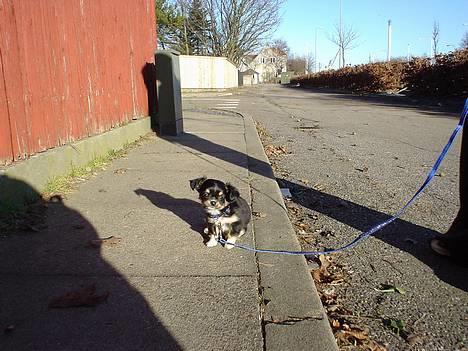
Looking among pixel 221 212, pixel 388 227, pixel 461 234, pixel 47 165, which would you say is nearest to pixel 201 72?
pixel 47 165

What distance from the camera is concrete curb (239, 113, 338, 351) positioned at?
2.23 metres

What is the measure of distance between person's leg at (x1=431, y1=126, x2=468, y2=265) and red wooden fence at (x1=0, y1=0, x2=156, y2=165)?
3914 mm

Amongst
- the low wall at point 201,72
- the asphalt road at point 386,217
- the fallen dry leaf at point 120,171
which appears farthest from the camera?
the low wall at point 201,72

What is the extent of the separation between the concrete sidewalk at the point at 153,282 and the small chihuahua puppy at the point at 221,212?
116 millimetres

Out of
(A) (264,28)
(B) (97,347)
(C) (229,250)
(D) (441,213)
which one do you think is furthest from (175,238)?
(A) (264,28)

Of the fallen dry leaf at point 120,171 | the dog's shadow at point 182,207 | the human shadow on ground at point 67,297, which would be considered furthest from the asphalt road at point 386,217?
the fallen dry leaf at point 120,171

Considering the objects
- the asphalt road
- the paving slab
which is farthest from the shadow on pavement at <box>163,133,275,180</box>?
the paving slab

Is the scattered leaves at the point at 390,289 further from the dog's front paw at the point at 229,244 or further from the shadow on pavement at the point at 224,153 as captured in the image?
the shadow on pavement at the point at 224,153

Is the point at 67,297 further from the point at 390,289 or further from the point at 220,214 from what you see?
the point at 390,289

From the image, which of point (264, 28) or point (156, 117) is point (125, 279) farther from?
point (264, 28)

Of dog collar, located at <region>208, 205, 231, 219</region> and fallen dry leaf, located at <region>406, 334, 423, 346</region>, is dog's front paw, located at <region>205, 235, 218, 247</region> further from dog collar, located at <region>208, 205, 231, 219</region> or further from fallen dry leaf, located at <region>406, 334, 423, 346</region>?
fallen dry leaf, located at <region>406, 334, 423, 346</region>

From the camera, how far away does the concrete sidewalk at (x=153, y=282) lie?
2.25 meters

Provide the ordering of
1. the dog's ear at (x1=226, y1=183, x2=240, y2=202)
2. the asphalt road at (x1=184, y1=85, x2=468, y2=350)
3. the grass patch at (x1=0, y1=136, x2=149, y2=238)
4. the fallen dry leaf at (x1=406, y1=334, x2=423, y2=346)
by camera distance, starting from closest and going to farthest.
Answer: the fallen dry leaf at (x1=406, y1=334, x2=423, y2=346), the asphalt road at (x1=184, y1=85, x2=468, y2=350), the dog's ear at (x1=226, y1=183, x2=240, y2=202), the grass patch at (x1=0, y1=136, x2=149, y2=238)

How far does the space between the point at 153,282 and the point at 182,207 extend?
5.49 ft
